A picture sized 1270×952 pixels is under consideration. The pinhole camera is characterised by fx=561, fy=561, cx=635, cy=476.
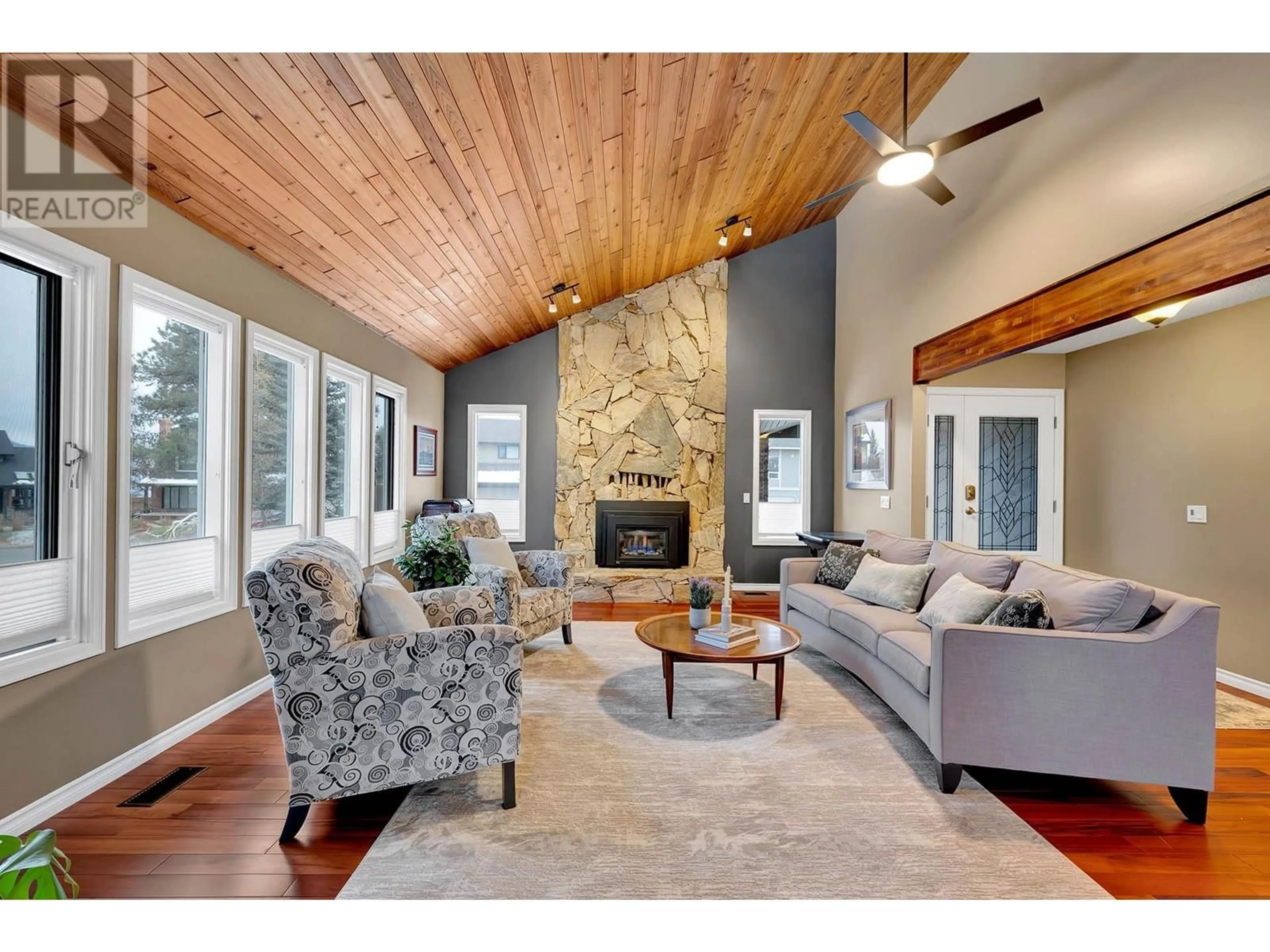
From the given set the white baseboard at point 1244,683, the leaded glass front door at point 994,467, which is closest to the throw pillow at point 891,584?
the leaded glass front door at point 994,467

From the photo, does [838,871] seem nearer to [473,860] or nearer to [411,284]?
[473,860]

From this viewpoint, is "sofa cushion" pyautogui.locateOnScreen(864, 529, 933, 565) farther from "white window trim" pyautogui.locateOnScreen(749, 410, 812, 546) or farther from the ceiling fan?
the ceiling fan

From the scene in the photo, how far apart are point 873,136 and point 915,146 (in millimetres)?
329

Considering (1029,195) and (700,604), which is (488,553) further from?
(1029,195)

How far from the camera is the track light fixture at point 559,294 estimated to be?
515 cm

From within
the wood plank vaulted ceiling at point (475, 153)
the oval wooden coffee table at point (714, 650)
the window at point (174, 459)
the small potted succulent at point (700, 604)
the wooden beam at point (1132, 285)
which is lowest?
the oval wooden coffee table at point (714, 650)

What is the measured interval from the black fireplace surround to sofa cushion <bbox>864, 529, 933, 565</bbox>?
233 cm

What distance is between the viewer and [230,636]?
3002 mm

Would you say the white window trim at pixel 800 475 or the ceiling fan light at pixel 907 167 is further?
the white window trim at pixel 800 475

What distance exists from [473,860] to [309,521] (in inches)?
109

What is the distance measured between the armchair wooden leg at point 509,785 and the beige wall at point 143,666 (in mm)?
Result: 1611

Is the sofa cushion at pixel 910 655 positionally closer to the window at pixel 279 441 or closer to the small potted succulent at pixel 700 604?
the small potted succulent at pixel 700 604

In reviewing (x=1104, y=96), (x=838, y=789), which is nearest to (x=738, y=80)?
(x=1104, y=96)

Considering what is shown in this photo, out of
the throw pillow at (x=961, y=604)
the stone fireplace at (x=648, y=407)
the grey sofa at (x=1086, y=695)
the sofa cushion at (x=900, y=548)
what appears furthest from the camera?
the stone fireplace at (x=648, y=407)
